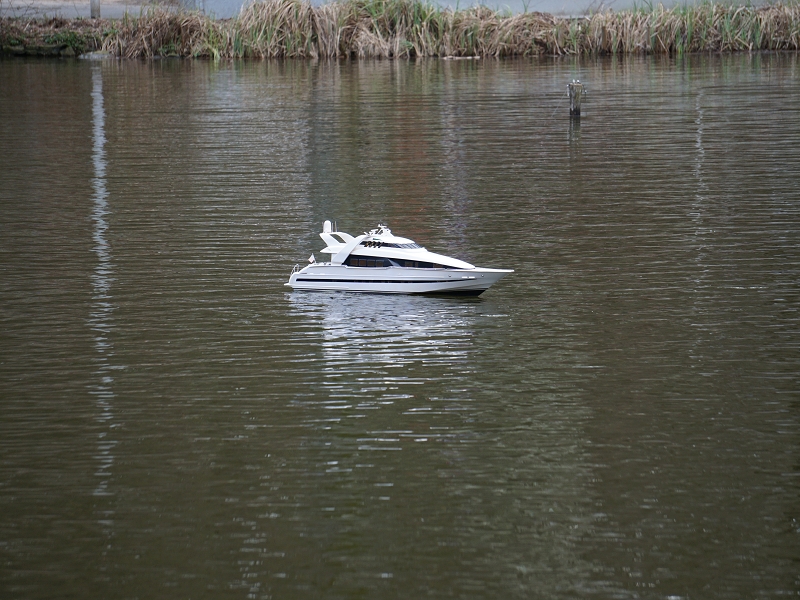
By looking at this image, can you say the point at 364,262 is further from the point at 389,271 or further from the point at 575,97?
the point at 575,97

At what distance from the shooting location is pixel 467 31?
6719 centimetres

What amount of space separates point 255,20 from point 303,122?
25.3m

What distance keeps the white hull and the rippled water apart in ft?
0.94

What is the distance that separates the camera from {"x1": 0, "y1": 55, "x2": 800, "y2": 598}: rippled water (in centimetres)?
1221

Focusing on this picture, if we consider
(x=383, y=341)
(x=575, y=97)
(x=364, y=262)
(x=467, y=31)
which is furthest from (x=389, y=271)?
(x=467, y=31)

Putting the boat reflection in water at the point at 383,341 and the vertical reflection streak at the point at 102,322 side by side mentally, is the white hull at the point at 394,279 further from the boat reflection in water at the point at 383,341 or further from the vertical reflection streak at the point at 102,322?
the vertical reflection streak at the point at 102,322

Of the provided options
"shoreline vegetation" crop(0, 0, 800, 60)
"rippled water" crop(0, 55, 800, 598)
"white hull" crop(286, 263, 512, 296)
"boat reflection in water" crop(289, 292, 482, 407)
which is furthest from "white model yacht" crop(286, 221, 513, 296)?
"shoreline vegetation" crop(0, 0, 800, 60)

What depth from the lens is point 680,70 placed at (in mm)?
57219

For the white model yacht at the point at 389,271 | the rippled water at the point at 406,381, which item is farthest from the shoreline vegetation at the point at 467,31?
the white model yacht at the point at 389,271

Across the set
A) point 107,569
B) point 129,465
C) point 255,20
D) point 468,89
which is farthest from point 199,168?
point 255,20

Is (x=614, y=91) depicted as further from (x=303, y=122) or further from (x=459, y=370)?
(x=459, y=370)

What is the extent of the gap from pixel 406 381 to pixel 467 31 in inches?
2071

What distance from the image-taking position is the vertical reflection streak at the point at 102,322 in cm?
1481

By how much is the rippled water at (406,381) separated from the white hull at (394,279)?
0.29 metres
